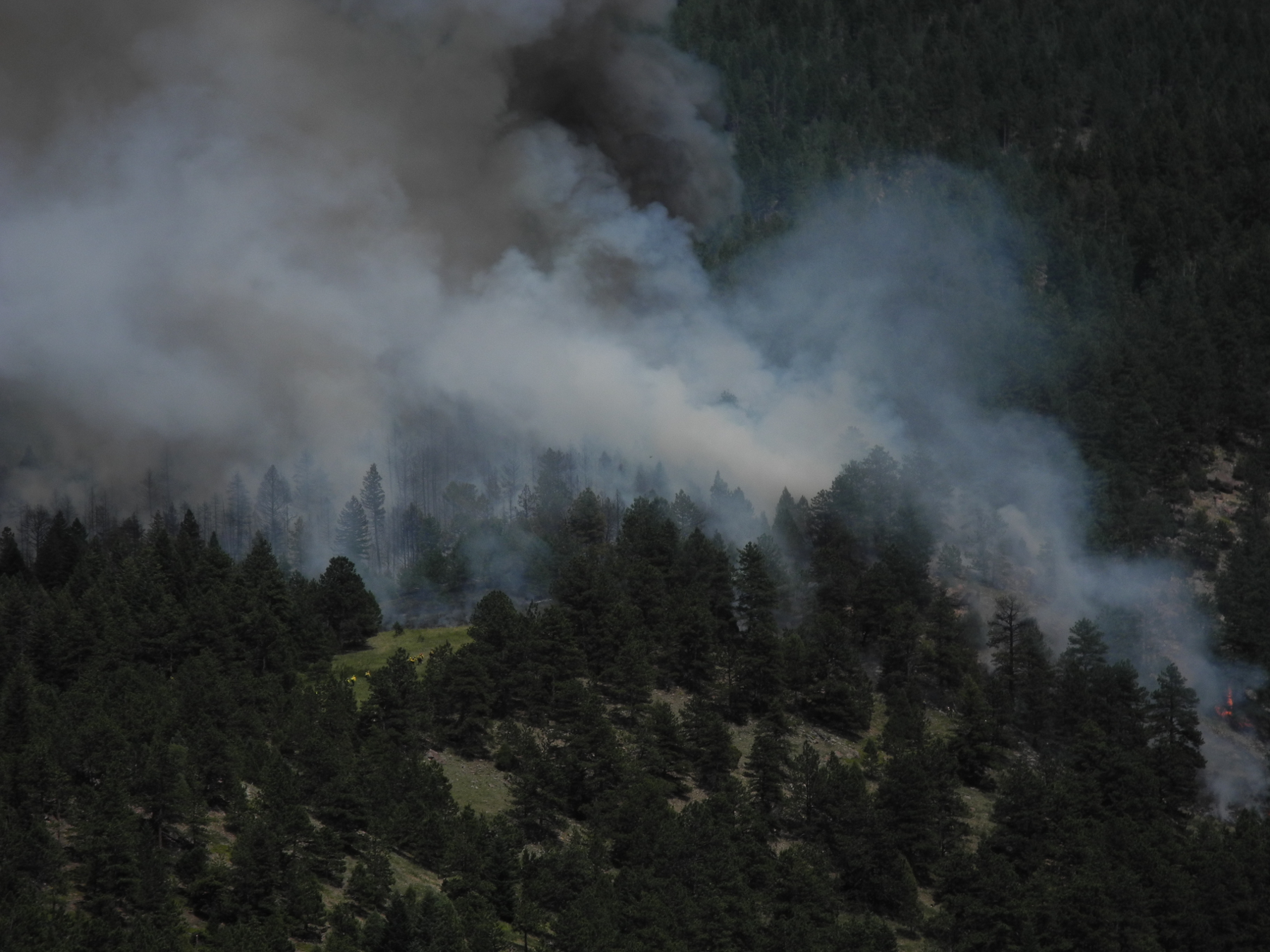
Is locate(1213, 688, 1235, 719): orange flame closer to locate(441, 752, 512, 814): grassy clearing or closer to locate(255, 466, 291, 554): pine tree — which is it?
locate(441, 752, 512, 814): grassy clearing

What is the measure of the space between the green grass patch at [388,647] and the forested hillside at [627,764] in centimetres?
184

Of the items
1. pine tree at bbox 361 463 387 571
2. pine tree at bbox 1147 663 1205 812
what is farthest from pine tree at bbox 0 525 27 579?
pine tree at bbox 1147 663 1205 812

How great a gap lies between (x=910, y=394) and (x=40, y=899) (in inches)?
4766

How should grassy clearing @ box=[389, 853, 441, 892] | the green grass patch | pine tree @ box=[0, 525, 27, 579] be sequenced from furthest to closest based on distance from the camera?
1. pine tree @ box=[0, 525, 27, 579]
2. the green grass patch
3. grassy clearing @ box=[389, 853, 441, 892]

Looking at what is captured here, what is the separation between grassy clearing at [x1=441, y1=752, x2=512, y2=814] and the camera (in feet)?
308

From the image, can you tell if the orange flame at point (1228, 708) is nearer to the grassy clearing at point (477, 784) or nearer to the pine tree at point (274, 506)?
the grassy clearing at point (477, 784)

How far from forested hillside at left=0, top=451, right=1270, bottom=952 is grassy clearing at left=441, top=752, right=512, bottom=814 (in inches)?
47.0

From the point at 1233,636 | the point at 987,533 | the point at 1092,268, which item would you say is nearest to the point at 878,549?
the point at 987,533

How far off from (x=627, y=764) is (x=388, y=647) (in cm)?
3390

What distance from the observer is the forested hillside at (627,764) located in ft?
246

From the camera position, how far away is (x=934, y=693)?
11875 centimetres

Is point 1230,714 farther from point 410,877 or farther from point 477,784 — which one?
point 410,877

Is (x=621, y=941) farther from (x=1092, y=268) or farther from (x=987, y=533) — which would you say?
(x=1092, y=268)

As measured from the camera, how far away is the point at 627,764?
96.6 metres
